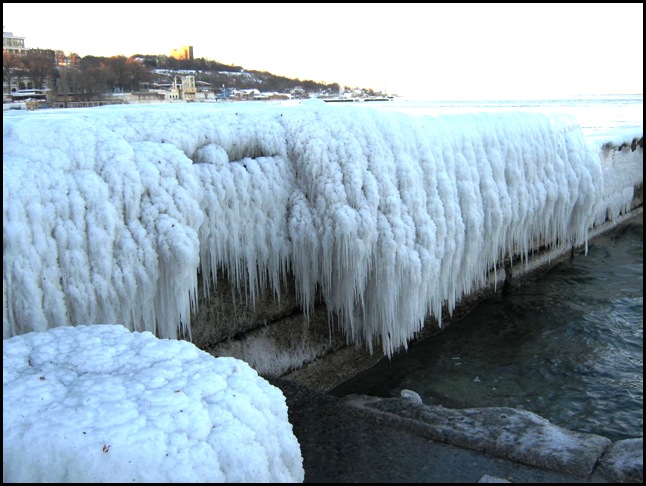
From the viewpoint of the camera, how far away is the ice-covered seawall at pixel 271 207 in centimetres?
341

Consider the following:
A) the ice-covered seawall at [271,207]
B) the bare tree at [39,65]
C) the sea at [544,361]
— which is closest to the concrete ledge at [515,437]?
the sea at [544,361]

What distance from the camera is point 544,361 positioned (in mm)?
5707

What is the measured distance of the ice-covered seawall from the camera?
341 cm

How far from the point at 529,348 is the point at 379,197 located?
2.43 m

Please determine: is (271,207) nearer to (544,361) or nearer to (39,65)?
(544,361)

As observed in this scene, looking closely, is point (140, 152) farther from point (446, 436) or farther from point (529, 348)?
point (529, 348)

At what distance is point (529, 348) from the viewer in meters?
6.03

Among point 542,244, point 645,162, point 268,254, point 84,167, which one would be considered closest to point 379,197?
point 268,254

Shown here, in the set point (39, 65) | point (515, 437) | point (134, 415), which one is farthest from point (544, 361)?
point (39, 65)

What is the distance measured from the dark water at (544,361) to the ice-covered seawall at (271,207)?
1.63 ft

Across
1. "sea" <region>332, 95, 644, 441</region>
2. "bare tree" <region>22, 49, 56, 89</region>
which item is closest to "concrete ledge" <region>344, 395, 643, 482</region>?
"sea" <region>332, 95, 644, 441</region>

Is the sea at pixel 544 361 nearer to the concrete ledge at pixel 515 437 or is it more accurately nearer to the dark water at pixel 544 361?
the dark water at pixel 544 361

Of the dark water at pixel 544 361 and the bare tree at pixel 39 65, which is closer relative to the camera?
the dark water at pixel 544 361

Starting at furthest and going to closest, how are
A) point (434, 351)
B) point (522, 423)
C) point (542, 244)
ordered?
1. point (542, 244)
2. point (434, 351)
3. point (522, 423)
